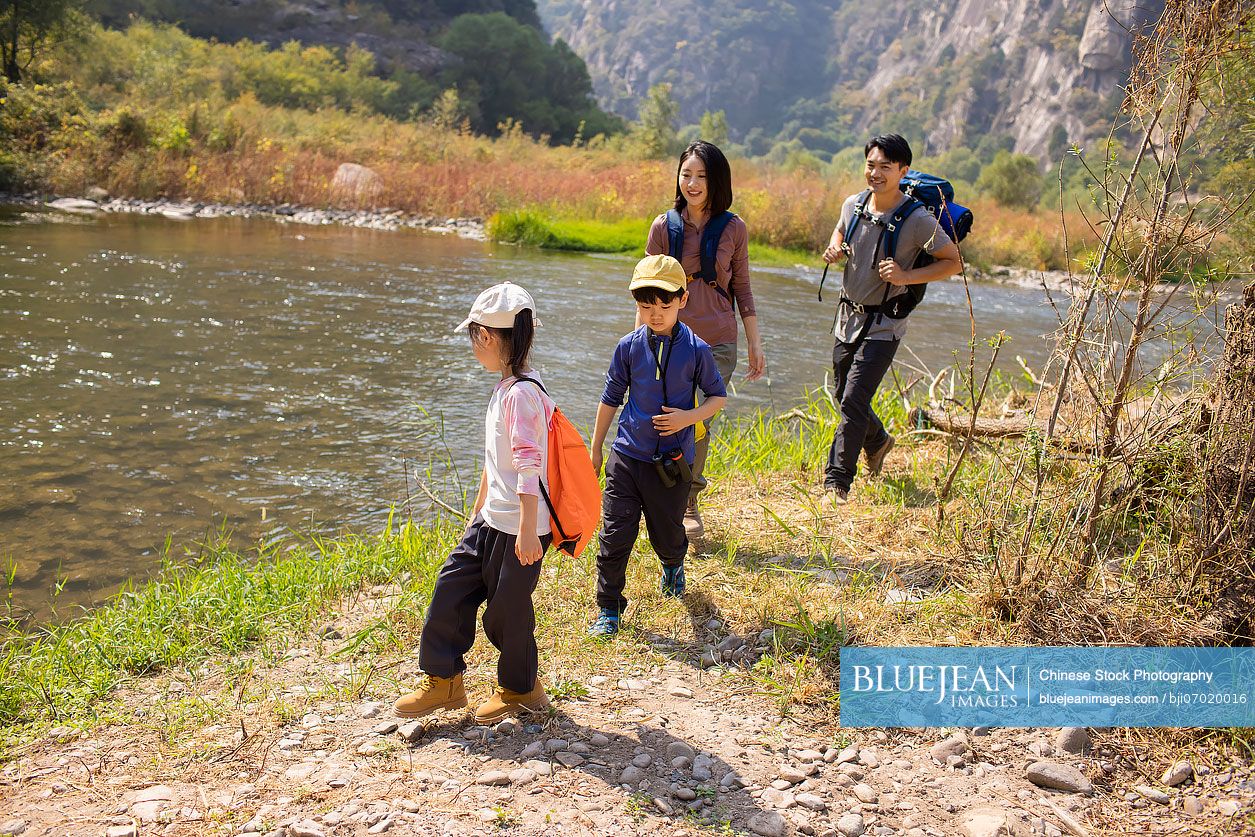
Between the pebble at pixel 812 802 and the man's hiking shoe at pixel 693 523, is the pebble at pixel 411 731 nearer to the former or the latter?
the pebble at pixel 812 802

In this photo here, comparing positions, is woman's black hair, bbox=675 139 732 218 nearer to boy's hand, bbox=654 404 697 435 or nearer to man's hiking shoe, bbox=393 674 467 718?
boy's hand, bbox=654 404 697 435

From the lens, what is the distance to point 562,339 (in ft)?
38.0

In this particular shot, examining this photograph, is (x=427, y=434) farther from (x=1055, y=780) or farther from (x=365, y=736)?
(x=1055, y=780)

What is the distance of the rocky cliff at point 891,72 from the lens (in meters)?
115

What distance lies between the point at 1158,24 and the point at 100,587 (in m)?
5.57

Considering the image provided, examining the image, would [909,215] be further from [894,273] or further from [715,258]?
[715,258]

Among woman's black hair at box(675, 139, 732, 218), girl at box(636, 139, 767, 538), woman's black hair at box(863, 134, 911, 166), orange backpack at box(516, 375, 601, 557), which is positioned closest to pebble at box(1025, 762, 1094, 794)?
orange backpack at box(516, 375, 601, 557)

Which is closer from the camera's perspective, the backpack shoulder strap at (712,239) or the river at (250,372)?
the backpack shoulder strap at (712,239)

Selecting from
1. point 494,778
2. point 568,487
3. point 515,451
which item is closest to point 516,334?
point 515,451

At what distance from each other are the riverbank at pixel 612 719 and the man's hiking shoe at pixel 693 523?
0.12m

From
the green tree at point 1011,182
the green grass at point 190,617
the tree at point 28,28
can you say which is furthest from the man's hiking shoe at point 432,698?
the green tree at point 1011,182

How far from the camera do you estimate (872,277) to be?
4906mm

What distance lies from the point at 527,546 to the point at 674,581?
1.30m

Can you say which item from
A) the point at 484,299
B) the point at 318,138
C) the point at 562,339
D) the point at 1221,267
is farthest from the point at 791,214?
the point at 484,299
